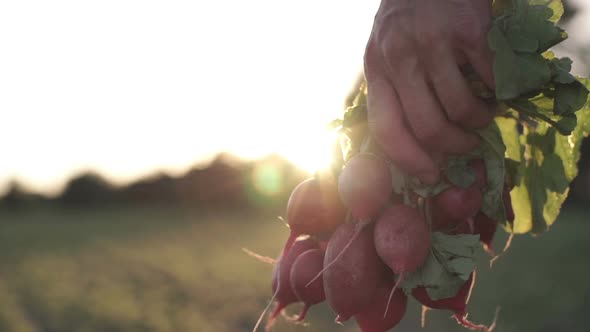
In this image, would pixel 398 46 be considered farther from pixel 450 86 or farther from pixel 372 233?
pixel 372 233

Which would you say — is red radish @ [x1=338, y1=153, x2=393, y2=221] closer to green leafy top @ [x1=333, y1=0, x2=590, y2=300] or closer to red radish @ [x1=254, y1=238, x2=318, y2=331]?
green leafy top @ [x1=333, y1=0, x2=590, y2=300]

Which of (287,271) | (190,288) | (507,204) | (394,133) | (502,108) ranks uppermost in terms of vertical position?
(394,133)

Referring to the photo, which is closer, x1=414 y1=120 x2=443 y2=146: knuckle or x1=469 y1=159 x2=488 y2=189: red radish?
x1=414 y1=120 x2=443 y2=146: knuckle

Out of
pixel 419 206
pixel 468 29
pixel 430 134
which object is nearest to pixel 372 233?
pixel 419 206

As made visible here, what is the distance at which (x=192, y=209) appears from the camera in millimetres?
33969

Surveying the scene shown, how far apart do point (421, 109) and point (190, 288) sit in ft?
25.7

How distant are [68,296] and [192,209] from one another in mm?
25544

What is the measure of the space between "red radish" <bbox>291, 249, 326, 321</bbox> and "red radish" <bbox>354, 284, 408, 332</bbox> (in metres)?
0.15

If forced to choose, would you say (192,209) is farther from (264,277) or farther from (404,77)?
(404,77)

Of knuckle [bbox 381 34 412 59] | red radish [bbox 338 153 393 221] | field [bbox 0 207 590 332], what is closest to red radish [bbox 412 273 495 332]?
red radish [bbox 338 153 393 221]

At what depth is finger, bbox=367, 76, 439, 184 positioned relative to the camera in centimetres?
182

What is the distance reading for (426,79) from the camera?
1.82 meters

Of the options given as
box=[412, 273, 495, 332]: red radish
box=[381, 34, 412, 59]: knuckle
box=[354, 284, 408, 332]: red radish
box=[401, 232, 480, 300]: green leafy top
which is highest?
box=[381, 34, 412, 59]: knuckle

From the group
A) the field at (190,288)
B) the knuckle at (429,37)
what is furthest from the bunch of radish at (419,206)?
the field at (190,288)
